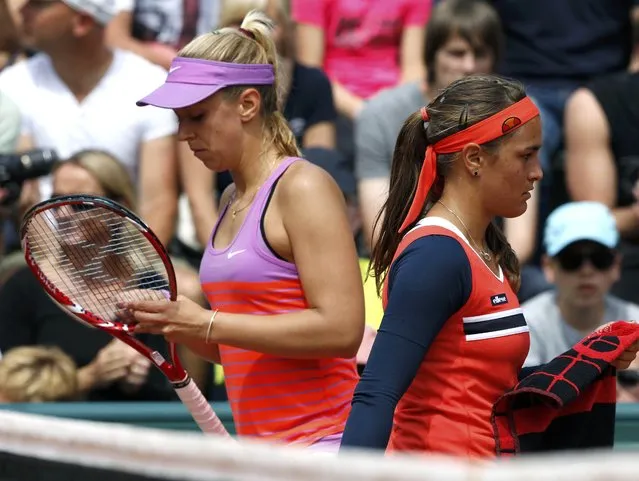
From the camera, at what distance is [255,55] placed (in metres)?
3.23

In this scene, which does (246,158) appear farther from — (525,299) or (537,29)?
(537,29)

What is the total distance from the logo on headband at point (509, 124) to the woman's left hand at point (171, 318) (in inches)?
30.1

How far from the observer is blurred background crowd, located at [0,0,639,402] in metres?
5.00

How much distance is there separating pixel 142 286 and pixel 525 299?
8.51 feet

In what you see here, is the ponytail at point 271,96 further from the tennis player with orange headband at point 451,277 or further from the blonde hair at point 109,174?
the blonde hair at point 109,174

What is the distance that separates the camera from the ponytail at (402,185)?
112 inches

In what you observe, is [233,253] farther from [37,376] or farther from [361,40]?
[361,40]

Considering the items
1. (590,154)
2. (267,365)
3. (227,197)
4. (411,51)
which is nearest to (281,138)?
(227,197)

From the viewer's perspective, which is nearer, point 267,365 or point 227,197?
point 267,365

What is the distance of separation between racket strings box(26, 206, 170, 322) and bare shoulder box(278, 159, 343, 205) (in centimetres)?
41

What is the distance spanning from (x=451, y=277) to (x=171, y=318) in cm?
68

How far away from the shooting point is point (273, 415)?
307 cm

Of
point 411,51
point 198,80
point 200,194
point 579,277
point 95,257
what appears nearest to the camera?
point 198,80

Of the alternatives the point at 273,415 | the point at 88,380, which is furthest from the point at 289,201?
the point at 88,380
